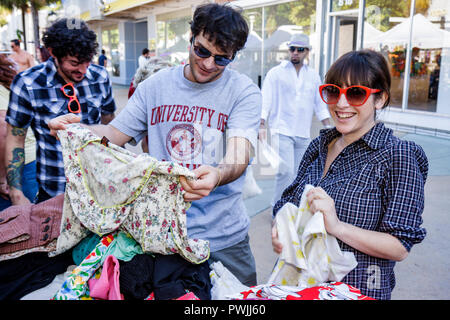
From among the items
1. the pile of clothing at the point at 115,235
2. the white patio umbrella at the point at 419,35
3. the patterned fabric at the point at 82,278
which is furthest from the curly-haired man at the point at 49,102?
the white patio umbrella at the point at 419,35

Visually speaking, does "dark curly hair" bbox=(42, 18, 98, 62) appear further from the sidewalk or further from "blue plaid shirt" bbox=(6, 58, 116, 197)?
the sidewalk

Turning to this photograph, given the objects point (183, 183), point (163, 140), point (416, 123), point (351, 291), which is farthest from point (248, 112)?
point (416, 123)

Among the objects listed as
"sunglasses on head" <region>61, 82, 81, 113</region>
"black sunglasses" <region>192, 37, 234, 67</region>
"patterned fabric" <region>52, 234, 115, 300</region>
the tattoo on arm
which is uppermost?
"black sunglasses" <region>192, 37, 234, 67</region>

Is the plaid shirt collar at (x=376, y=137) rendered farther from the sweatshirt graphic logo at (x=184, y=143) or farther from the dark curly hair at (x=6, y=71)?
the dark curly hair at (x=6, y=71)

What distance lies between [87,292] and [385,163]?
54.9 inches

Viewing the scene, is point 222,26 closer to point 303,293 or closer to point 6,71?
point 303,293

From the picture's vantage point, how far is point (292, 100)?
5.38 metres

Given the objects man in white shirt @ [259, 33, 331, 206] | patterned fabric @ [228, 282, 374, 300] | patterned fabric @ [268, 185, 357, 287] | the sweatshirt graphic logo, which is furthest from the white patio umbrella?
patterned fabric @ [228, 282, 374, 300]

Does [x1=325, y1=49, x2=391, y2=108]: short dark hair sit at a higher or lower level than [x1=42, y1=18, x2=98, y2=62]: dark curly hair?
lower

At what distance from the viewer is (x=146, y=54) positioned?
15.8 metres

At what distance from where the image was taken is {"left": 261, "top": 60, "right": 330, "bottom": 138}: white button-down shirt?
527 cm

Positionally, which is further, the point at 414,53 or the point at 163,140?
the point at 414,53

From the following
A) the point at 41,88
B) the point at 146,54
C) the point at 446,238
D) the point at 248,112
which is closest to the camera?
the point at 248,112

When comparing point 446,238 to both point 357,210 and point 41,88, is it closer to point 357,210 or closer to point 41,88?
point 357,210
